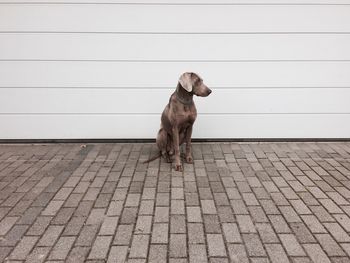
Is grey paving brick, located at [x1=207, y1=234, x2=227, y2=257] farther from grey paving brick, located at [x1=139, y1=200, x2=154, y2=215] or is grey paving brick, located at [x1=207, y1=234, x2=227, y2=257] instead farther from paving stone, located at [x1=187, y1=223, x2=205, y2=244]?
grey paving brick, located at [x1=139, y1=200, x2=154, y2=215]

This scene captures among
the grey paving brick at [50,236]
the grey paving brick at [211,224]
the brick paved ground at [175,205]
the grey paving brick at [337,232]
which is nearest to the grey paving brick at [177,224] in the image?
the brick paved ground at [175,205]

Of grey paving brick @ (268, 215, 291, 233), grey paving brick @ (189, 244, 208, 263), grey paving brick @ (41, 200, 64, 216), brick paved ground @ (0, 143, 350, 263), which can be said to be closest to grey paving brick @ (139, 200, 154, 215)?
brick paved ground @ (0, 143, 350, 263)

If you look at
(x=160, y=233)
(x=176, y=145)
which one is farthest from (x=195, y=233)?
(x=176, y=145)

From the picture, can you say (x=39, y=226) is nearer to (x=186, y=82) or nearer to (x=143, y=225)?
(x=143, y=225)

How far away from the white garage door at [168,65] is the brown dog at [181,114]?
0.85m

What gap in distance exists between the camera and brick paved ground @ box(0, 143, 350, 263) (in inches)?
109

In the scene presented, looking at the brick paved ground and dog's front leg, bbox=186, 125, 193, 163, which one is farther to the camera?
dog's front leg, bbox=186, 125, 193, 163

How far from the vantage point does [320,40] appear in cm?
517

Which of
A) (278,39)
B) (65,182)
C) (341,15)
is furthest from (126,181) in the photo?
(341,15)

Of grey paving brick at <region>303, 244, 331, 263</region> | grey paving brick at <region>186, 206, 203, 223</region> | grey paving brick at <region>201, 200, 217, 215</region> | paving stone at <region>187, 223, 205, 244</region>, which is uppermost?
grey paving brick at <region>303, 244, 331, 263</region>

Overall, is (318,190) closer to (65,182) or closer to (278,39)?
(278,39)

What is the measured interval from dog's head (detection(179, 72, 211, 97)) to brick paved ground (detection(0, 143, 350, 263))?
107cm

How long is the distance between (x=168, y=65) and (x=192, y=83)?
119 centimetres

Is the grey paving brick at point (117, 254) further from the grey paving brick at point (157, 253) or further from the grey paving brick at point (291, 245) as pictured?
the grey paving brick at point (291, 245)
